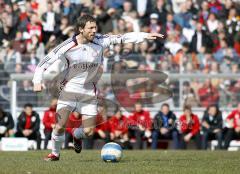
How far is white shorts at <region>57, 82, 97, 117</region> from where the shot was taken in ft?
45.0

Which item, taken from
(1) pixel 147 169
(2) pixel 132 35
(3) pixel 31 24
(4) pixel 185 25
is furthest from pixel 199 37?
(1) pixel 147 169

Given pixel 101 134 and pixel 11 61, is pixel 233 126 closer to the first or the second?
pixel 101 134

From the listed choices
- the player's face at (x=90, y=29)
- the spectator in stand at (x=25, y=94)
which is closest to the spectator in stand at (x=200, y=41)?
the spectator in stand at (x=25, y=94)

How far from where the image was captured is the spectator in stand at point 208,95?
22.5 meters

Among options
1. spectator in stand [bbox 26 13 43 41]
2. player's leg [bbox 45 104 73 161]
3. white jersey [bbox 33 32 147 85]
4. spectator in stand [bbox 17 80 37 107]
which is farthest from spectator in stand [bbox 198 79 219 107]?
player's leg [bbox 45 104 73 161]

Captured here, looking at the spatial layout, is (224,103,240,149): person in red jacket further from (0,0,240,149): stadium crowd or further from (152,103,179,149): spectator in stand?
(152,103,179,149): spectator in stand

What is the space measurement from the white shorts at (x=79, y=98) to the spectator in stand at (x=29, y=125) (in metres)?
7.93

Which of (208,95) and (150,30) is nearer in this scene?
(208,95)

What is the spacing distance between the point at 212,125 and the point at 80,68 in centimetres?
874

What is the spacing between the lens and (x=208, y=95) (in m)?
22.5

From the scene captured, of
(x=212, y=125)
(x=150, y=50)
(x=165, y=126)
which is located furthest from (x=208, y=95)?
(x=150, y=50)

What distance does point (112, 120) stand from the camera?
2156cm

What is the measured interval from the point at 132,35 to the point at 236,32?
12.6 metres

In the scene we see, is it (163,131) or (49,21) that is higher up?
(49,21)
